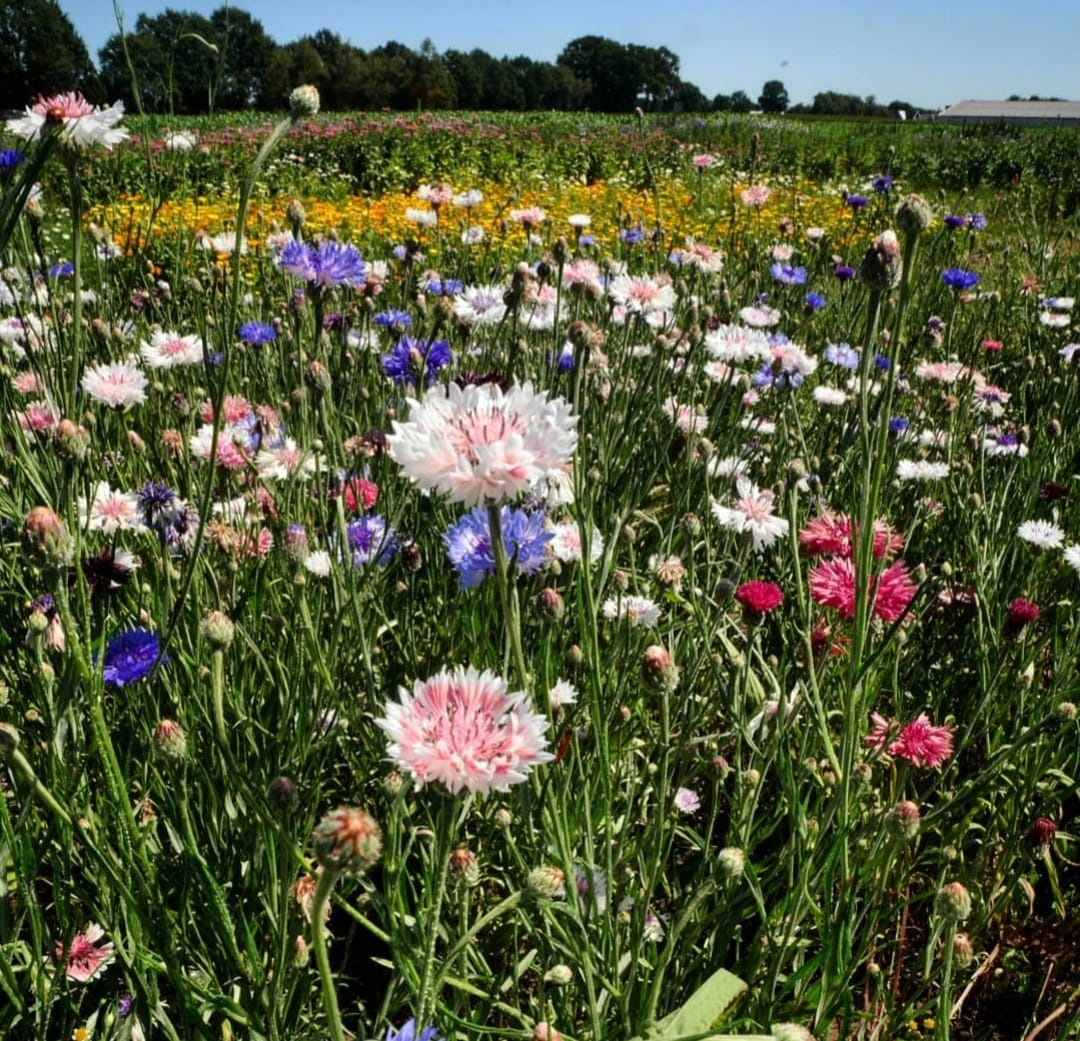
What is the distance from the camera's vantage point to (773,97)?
164 ft

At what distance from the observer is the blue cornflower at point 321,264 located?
163 cm

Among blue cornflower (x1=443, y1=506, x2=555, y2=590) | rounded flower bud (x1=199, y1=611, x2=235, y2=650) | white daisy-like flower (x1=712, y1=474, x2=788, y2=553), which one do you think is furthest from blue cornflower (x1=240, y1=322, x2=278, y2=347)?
rounded flower bud (x1=199, y1=611, x2=235, y2=650)

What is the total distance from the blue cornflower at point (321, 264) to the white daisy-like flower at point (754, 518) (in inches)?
31.6

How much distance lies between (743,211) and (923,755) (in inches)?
216

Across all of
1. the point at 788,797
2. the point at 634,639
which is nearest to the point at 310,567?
the point at 634,639

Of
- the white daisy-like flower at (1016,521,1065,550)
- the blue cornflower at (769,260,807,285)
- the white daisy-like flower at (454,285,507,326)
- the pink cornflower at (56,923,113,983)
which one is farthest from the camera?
the blue cornflower at (769,260,807,285)

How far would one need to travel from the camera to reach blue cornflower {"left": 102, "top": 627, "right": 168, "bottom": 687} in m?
1.19

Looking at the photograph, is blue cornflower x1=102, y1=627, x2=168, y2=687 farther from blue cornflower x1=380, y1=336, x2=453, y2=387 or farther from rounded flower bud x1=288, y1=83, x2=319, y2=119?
blue cornflower x1=380, y1=336, x2=453, y2=387

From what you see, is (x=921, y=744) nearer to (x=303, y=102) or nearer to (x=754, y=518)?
(x=754, y=518)

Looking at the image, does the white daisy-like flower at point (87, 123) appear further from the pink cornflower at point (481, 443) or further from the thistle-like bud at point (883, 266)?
the thistle-like bud at point (883, 266)

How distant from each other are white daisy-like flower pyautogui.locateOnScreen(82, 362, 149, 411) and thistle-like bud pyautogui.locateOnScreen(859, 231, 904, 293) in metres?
1.28

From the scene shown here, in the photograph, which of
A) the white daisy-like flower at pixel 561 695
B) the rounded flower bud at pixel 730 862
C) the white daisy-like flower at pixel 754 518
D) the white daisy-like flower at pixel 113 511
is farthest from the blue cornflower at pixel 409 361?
the rounded flower bud at pixel 730 862

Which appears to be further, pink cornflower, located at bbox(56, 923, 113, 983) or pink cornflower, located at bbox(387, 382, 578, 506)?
pink cornflower, located at bbox(56, 923, 113, 983)

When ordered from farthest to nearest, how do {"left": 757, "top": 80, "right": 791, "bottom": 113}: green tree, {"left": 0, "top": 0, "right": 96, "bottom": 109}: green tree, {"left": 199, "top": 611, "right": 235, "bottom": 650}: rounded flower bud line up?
{"left": 757, "top": 80, "right": 791, "bottom": 113}: green tree → {"left": 0, "top": 0, "right": 96, "bottom": 109}: green tree → {"left": 199, "top": 611, "right": 235, "bottom": 650}: rounded flower bud
